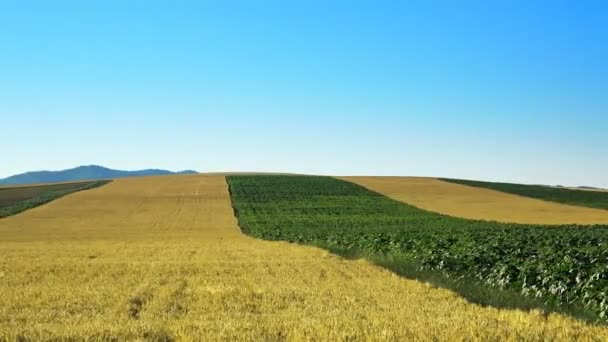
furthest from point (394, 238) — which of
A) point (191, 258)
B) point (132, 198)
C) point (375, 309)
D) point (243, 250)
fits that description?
point (132, 198)

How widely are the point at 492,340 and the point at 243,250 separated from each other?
75.7 ft

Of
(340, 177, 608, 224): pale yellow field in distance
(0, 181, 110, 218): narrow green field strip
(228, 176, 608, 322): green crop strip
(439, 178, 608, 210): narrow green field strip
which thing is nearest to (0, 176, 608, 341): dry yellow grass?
(228, 176, 608, 322): green crop strip

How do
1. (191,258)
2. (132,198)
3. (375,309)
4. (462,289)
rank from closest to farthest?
(375,309), (462,289), (191,258), (132,198)

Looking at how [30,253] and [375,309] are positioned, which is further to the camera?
[30,253]

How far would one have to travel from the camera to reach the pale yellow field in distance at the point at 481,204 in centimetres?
5936

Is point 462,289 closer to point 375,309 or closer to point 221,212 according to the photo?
point 375,309

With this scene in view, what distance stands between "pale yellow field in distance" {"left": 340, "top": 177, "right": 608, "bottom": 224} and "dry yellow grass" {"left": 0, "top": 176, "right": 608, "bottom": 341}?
33733mm

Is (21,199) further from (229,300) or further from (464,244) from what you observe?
(229,300)

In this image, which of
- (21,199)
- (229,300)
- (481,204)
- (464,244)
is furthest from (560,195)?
(229,300)

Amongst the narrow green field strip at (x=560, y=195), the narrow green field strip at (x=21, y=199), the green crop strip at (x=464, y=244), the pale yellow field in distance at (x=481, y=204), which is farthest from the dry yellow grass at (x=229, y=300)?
the narrow green field strip at (x=560, y=195)

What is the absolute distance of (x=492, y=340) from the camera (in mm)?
9633

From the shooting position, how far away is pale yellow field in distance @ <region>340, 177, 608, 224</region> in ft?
195

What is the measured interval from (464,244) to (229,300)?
15668 millimetres

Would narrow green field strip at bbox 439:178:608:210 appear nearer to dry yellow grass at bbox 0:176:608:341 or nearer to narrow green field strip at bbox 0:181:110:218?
dry yellow grass at bbox 0:176:608:341
